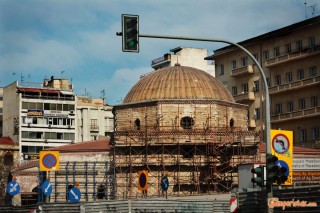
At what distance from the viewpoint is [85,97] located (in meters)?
97.8

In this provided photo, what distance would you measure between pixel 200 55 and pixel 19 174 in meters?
37.1

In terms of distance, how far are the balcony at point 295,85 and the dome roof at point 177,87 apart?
10321mm

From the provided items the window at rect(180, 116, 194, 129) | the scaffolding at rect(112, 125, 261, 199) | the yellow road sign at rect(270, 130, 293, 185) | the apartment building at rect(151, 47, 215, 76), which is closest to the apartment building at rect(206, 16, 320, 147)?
the window at rect(180, 116, 194, 129)

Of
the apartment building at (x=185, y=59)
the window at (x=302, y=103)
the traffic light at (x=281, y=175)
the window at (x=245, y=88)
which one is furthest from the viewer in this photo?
the apartment building at (x=185, y=59)

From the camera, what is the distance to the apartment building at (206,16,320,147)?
66.1 metres

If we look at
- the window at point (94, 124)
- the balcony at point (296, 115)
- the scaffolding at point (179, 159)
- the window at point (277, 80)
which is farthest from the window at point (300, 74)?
the window at point (94, 124)

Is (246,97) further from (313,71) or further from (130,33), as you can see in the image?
(130,33)

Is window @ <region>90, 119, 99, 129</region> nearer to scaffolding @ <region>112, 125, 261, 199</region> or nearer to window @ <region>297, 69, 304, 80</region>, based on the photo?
window @ <region>297, 69, 304, 80</region>

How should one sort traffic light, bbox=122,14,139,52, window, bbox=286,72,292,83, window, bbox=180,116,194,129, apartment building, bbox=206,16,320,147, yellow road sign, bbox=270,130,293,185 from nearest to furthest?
1. traffic light, bbox=122,14,139,52
2. yellow road sign, bbox=270,130,293,185
3. window, bbox=180,116,194,129
4. apartment building, bbox=206,16,320,147
5. window, bbox=286,72,292,83

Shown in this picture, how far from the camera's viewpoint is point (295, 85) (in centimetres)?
6781

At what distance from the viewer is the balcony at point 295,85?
215 feet

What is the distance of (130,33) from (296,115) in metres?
46.5

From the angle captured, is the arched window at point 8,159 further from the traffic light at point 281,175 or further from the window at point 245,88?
the traffic light at point 281,175

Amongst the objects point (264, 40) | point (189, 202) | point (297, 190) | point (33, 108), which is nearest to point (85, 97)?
point (33, 108)
